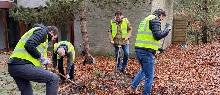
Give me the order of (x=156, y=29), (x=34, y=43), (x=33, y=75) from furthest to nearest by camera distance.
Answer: (x=156, y=29) < (x=33, y=75) < (x=34, y=43)

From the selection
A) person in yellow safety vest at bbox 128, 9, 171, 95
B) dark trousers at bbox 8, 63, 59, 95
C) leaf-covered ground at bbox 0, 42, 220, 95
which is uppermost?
person in yellow safety vest at bbox 128, 9, 171, 95

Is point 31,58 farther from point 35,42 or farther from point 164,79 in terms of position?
point 164,79

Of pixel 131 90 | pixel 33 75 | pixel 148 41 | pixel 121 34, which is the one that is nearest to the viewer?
pixel 33 75

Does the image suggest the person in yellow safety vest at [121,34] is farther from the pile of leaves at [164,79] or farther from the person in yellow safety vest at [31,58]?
the person in yellow safety vest at [31,58]

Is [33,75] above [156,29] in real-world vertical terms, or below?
below

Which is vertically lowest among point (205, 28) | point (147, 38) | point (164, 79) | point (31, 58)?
point (164, 79)

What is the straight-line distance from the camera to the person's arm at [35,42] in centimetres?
437

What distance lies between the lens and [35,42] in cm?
439

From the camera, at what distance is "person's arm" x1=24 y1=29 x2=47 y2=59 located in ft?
14.3

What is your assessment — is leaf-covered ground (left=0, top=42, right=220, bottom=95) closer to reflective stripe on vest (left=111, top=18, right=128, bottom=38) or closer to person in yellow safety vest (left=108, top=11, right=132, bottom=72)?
person in yellow safety vest (left=108, top=11, right=132, bottom=72)

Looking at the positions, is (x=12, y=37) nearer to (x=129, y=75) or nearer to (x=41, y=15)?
(x=41, y=15)

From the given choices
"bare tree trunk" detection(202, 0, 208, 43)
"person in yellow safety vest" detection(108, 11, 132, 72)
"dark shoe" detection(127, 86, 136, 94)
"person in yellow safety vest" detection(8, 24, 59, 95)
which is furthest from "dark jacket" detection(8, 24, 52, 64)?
"bare tree trunk" detection(202, 0, 208, 43)

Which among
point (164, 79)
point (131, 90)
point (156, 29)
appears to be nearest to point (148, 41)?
point (156, 29)

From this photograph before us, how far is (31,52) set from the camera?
14.5ft
